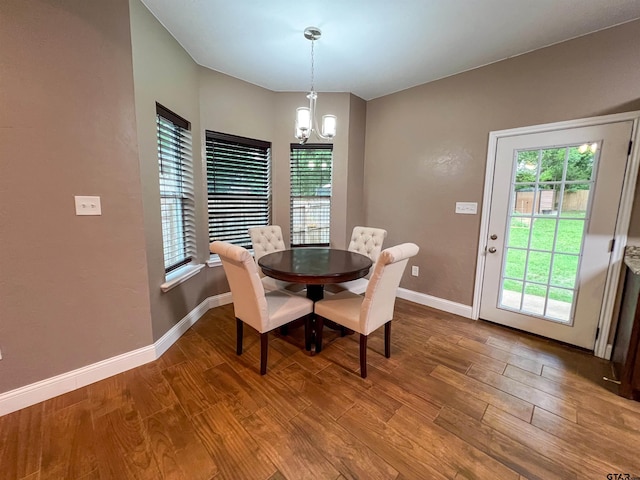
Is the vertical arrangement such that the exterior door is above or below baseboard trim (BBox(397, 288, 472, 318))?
above

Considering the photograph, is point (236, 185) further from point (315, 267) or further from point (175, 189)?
point (315, 267)

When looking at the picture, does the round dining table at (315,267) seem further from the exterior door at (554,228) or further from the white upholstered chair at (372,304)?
the exterior door at (554,228)

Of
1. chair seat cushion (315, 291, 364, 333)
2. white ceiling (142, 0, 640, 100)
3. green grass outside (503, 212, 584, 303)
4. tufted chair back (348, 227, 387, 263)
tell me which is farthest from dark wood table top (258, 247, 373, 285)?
white ceiling (142, 0, 640, 100)

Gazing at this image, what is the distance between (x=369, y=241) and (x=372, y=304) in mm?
1231

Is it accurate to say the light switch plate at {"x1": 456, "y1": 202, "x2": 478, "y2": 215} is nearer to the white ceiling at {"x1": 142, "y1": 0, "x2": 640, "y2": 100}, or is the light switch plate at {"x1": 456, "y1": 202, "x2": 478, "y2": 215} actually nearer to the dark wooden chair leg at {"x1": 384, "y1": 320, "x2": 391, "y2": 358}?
the white ceiling at {"x1": 142, "y1": 0, "x2": 640, "y2": 100}

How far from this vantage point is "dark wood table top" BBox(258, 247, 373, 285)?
76.8 inches

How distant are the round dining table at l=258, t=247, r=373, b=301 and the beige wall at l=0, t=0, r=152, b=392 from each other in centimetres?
100

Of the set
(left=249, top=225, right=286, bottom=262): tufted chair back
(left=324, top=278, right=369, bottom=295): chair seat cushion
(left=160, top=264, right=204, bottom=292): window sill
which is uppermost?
(left=249, top=225, right=286, bottom=262): tufted chair back

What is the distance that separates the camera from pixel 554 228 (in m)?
2.36

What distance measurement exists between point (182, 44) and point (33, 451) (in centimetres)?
301

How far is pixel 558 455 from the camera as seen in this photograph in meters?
1.35

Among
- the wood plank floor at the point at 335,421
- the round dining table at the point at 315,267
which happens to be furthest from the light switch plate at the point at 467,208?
the wood plank floor at the point at 335,421

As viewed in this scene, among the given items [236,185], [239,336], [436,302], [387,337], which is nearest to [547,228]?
[436,302]

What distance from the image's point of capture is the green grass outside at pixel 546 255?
229 cm
